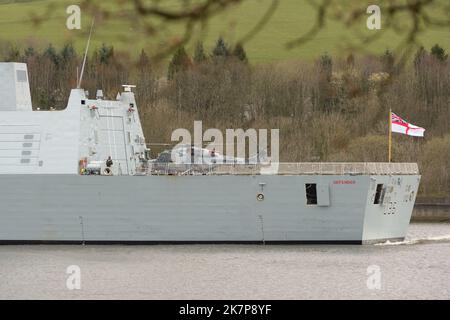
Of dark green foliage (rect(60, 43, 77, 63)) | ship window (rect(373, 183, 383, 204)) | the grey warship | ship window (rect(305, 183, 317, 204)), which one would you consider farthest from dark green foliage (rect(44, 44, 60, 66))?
ship window (rect(373, 183, 383, 204))

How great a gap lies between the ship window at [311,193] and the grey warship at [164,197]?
0.16 ft

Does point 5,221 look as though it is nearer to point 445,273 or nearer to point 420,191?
point 445,273

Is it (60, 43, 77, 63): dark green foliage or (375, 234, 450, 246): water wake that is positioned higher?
(60, 43, 77, 63): dark green foliage

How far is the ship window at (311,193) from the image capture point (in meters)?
31.3

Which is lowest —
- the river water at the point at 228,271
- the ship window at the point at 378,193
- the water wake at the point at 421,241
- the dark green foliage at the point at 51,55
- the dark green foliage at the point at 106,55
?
the water wake at the point at 421,241

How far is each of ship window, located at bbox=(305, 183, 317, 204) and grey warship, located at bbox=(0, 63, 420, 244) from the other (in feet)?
A: 0.16

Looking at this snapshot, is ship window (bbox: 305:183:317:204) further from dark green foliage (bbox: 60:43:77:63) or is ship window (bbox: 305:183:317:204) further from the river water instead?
dark green foliage (bbox: 60:43:77:63)

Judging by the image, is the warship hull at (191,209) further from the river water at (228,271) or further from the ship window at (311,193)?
the river water at (228,271)

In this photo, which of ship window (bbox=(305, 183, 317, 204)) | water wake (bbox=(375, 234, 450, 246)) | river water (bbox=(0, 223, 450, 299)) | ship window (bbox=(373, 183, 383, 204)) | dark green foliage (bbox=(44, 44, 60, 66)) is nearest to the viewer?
river water (bbox=(0, 223, 450, 299))

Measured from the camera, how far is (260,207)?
31.5 m

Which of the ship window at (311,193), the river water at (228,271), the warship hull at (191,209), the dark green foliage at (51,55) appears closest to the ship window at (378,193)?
the warship hull at (191,209)

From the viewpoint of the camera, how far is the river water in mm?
21391

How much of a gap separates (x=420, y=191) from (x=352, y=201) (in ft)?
89.6
